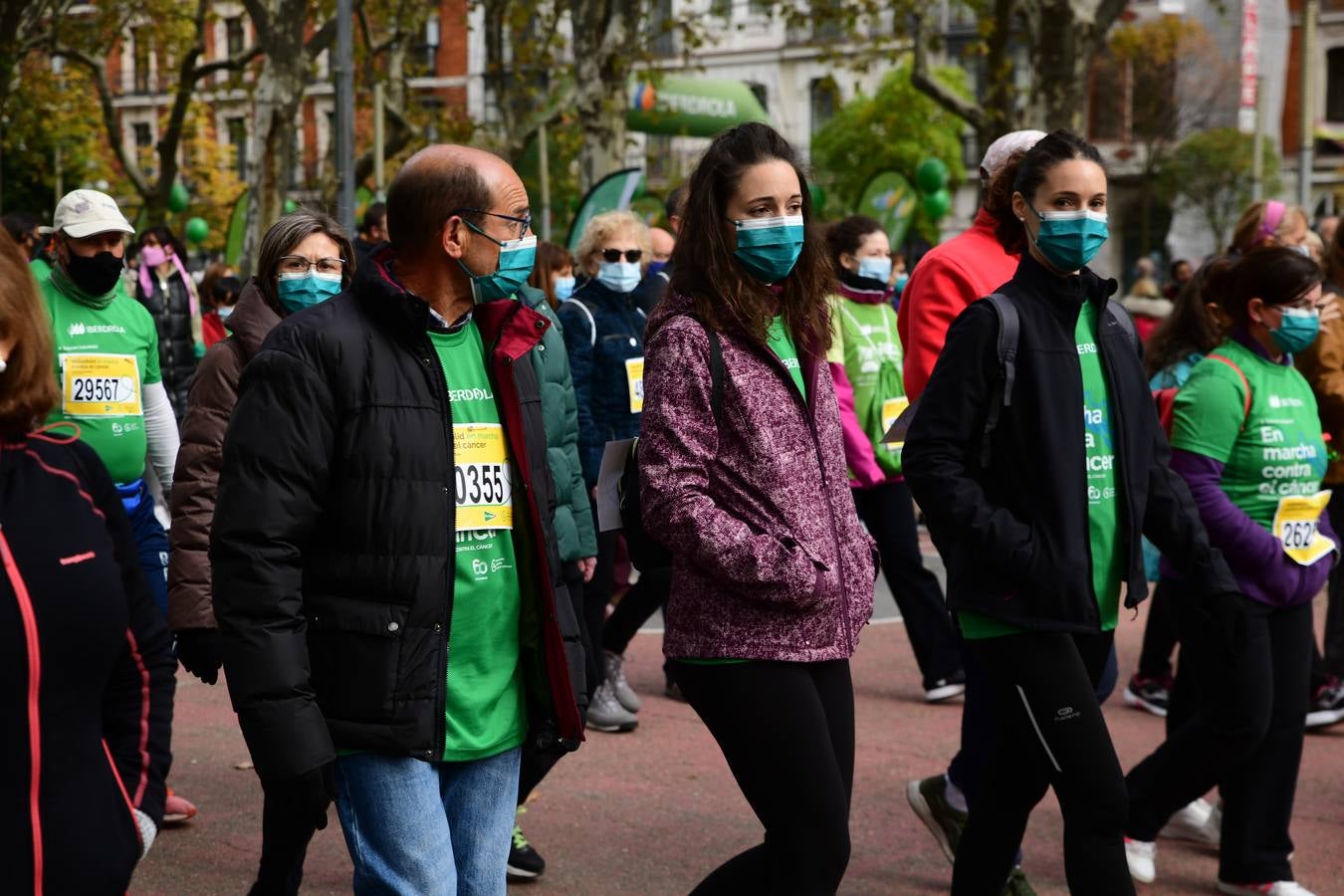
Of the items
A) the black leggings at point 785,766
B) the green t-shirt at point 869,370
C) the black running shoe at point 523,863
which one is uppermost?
the green t-shirt at point 869,370

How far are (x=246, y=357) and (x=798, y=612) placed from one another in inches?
77.9

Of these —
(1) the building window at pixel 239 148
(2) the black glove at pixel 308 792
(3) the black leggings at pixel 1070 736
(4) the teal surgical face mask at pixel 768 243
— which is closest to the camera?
(2) the black glove at pixel 308 792

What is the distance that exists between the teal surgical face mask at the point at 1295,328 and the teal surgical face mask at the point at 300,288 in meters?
2.71

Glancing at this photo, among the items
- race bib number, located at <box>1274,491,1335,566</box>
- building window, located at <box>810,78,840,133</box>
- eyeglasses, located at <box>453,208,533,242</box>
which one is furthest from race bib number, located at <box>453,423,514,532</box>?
building window, located at <box>810,78,840,133</box>

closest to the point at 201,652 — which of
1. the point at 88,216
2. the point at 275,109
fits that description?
the point at 88,216

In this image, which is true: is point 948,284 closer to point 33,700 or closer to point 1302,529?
point 1302,529

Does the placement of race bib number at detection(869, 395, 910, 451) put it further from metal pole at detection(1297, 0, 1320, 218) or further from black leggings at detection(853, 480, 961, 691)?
metal pole at detection(1297, 0, 1320, 218)

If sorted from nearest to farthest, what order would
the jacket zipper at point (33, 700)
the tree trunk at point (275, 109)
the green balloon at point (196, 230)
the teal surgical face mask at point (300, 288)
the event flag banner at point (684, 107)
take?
the jacket zipper at point (33, 700) → the teal surgical face mask at point (300, 288) → the tree trunk at point (275, 109) → the event flag banner at point (684, 107) → the green balloon at point (196, 230)

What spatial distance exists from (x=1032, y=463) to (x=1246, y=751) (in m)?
1.58

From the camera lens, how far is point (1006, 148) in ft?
15.4

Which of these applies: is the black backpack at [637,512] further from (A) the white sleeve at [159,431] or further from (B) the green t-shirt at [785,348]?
(A) the white sleeve at [159,431]

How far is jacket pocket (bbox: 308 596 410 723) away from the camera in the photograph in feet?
10.3

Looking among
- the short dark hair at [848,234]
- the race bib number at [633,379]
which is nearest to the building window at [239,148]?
the short dark hair at [848,234]

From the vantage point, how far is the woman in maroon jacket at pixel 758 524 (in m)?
3.55
